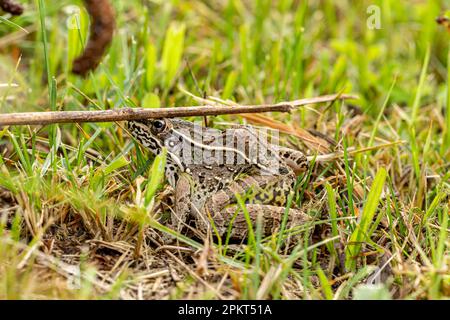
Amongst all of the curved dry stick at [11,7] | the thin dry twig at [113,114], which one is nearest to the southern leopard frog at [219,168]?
the thin dry twig at [113,114]

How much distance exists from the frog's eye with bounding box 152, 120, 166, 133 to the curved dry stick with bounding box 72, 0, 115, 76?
1.08 meters

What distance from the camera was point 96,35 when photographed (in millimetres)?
4777

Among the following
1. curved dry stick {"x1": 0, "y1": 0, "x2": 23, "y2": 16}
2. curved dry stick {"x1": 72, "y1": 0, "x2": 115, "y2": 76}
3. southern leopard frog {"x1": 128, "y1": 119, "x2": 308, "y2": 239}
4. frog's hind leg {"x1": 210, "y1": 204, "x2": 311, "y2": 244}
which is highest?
curved dry stick {"x1": 0, "y1": 0, "x2": 23, "y2": 16}

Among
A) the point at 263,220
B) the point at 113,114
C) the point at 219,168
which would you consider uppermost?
the point at 113,114

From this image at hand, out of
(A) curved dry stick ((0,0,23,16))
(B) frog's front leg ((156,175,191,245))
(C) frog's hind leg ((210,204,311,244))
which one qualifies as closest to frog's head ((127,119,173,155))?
(B) frog's front leg ((156,175,191,245))

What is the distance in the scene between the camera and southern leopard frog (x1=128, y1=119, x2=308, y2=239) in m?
3.81

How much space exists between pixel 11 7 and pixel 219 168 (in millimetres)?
1940

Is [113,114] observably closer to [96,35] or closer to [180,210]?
[180,210]

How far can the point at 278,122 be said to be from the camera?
457 centimetres

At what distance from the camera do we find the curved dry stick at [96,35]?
15.3 ft

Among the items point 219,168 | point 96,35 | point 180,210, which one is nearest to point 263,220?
point 180,210

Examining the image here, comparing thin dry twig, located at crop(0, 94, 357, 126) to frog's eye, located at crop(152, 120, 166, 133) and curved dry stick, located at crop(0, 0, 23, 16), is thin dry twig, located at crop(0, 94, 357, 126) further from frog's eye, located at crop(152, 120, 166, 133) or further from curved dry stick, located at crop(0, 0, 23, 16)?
curved dry stick, located at crop(0, 0, 23, 16)

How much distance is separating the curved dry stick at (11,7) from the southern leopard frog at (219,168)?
1264mm
